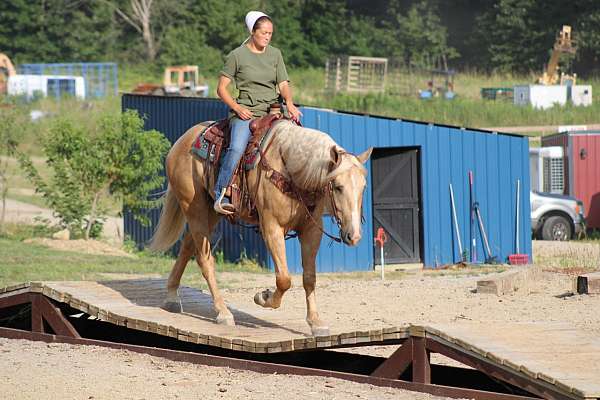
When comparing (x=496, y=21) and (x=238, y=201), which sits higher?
(x=496, y=21)

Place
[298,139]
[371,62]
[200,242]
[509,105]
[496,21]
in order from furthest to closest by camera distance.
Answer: [496,21] < [371,62] < [509,105] < [200,242] < [298,139]

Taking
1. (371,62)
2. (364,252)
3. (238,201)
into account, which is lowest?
(364,252)

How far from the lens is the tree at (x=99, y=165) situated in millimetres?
23031

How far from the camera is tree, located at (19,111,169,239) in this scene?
75.6 ft

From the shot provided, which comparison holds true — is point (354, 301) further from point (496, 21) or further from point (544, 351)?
point (496, 21)

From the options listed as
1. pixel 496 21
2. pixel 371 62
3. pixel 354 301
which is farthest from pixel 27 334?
pixel 496 21

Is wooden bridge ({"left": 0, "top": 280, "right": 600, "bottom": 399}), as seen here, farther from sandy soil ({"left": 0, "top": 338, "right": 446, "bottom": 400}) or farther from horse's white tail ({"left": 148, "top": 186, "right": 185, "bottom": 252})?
horse's white tail ({"left": 148, "top": 186, "right": 185, "bottom": 252})

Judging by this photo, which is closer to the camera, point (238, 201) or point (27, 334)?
point (238, 201)

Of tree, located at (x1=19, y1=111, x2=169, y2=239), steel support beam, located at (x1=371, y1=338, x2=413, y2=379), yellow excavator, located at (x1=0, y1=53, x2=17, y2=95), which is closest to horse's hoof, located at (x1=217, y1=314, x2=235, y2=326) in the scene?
steel support beam, located at (x1=371, y1=338, x2=413, y2=379)

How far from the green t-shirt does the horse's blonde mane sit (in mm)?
728

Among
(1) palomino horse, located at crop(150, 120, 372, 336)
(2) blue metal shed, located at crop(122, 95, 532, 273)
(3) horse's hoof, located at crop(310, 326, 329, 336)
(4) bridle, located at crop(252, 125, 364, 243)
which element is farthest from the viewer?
(2) blue metal shed, located at crop(122, 95, 532, 273)

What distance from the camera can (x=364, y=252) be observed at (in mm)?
22359

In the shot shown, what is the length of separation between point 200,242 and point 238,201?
0.97 meters

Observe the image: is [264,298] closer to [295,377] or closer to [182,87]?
[295,377]
